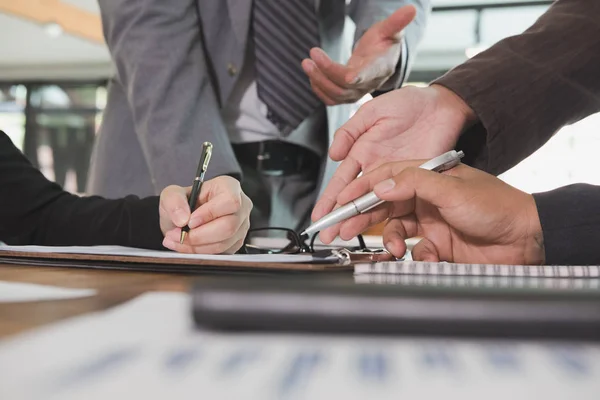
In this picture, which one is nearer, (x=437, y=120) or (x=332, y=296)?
(x=332, y=296)

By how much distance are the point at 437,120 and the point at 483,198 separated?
23 cm

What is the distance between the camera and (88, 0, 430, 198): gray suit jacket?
87 centimetres

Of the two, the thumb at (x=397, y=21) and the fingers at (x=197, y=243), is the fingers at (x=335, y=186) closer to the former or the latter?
the fingers at (x=197, y=243)

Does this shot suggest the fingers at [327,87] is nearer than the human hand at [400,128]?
No

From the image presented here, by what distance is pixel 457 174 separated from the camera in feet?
1.82

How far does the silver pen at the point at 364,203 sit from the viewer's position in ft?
1.76

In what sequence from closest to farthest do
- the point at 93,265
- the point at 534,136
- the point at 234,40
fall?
the point at 93,265 → the point at 534,136 → the point at 234,40

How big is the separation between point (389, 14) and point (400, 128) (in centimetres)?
41

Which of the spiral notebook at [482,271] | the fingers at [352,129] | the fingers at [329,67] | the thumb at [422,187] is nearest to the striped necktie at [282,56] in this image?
the fingers at [329,67]

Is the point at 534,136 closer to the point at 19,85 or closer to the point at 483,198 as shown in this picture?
the point at 483,198

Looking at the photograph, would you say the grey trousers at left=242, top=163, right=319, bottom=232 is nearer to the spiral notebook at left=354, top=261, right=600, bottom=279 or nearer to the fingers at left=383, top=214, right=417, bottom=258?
the fingers at left=383, top=214, right=417, bottom=258

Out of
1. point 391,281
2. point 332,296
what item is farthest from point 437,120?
point 332,296

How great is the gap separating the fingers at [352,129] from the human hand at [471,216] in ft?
0.55

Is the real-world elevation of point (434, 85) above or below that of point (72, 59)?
below
